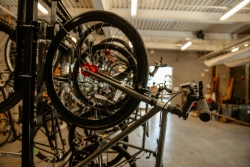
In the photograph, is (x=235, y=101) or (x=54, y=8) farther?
(x=235, y=101)

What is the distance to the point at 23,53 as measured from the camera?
3.19 ft

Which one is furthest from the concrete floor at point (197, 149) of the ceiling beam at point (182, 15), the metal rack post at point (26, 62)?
the ceiling beam at point (182, 15)

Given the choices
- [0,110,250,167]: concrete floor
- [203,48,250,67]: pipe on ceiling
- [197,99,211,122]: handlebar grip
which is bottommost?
[0,110,250,167]: concrete floor

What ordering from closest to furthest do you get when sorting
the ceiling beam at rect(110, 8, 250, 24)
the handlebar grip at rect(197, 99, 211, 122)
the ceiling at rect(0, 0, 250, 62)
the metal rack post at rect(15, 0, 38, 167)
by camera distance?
1. the handlebar grip at rect(197, 99, 211, 122)
2. the metal rack post at rect(15, 0, 38, 167)
3. the ceiling at rect(0, 0, 250, 62)
4. the ceiling beam at rect(110, 8, 250, 24)

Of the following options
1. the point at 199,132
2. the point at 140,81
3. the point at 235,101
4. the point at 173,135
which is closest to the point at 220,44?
the point at 235,101

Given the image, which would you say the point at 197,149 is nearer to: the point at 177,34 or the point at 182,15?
the point at 182,15

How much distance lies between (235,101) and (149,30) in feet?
18.5

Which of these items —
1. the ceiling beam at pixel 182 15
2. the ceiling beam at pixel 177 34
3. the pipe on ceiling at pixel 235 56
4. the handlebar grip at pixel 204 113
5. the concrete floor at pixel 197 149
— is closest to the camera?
the handlebar grip at pixel 204 113

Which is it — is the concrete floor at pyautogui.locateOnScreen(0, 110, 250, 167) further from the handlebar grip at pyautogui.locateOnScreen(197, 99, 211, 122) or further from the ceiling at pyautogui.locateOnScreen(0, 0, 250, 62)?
Answer: the ceiling at pyautogui.locateOnScreen(0, 0, 250, 62)

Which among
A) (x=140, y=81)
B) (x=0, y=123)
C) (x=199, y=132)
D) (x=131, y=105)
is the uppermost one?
(x=140, y=81)

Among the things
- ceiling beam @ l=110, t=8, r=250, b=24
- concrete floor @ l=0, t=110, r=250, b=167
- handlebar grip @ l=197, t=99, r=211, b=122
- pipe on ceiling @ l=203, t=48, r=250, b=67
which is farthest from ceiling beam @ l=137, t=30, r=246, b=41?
handlebar grip @ l=197, t=99, r=211, b=122

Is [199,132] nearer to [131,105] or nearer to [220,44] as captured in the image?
[131,105]

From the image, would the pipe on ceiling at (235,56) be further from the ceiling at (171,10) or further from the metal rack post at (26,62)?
the metal rack post at (26,62)

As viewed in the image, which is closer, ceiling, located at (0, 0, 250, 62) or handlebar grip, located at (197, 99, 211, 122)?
handlebar grip, located at (197, 99, 211, 122)
